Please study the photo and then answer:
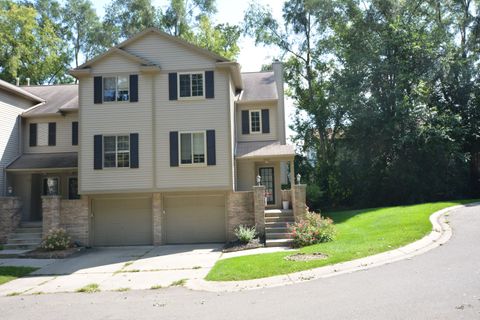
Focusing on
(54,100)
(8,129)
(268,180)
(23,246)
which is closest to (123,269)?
(23,246)

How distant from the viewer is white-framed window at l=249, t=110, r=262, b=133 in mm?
22641

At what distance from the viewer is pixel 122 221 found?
65.5 ft

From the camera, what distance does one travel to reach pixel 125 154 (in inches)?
752

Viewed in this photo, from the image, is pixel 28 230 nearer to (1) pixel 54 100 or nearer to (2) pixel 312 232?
(1) pixel 54 100

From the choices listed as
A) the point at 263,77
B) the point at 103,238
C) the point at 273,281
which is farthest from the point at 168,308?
the point at 263,77

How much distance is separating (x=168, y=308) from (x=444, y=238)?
9.37 metres

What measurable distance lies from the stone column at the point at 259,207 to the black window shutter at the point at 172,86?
584cm

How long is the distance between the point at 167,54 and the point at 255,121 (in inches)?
245

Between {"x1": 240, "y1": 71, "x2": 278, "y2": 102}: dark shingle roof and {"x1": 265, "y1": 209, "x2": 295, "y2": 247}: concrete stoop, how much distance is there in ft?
22.1

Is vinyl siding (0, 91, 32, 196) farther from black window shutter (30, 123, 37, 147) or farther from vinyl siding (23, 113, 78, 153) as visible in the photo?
black window shutter (30, 123, 37, 147)

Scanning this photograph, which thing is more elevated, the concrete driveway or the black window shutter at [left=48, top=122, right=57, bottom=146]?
the black window shutter at [left=48, top=122, right=57, bottom=146]

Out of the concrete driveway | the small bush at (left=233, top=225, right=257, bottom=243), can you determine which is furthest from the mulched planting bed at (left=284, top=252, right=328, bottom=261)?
the small bush at (left=233, top=225, right=257, bottom=243)

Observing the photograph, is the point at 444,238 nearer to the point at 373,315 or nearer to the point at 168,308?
the point at 373,315

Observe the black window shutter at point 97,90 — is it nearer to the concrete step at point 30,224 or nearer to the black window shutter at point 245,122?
the concrete step at point 30,224
